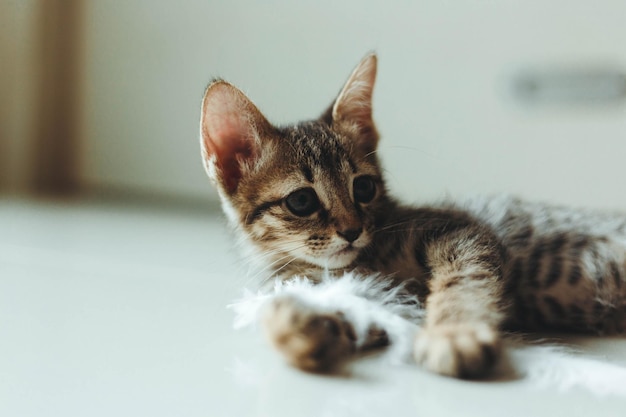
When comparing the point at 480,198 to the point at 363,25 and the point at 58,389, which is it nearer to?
the point at 58,389

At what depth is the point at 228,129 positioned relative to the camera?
117cm

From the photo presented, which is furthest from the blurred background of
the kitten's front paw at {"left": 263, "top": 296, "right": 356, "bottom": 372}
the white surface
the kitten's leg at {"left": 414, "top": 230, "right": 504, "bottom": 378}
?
the kitten's front paw at {"left": 263, "top": 296, "right": 356, "bottom": 372}

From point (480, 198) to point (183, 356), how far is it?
78cm

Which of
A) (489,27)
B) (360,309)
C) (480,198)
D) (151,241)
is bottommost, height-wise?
(151,241)

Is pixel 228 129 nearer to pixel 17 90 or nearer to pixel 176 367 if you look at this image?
pixel 176 367

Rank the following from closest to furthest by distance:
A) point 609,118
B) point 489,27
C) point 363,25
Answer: point 609,118, point 489,27, point 363,25

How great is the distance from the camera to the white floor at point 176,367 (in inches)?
26.6

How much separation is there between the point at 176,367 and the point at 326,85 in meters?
1.83

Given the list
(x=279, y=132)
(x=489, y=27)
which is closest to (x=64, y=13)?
(x=489, y=27)

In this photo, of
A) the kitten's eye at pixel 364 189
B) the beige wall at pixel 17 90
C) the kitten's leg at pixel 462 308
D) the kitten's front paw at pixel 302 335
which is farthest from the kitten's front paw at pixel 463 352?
the beige wall at pixel 17 90

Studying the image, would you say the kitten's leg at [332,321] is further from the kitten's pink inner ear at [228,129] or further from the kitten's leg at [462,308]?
the kitten's pink inner ear at [228,129]

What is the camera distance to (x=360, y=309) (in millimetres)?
873

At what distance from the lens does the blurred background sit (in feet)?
7.00

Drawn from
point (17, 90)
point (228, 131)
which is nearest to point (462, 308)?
point (228, 131)
